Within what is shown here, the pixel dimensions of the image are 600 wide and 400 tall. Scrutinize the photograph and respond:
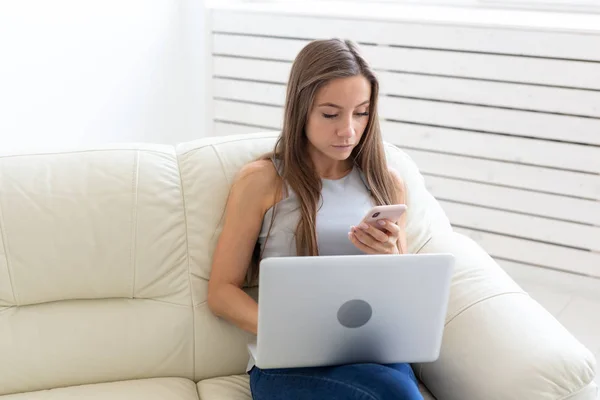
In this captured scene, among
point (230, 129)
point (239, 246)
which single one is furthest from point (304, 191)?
point (230, 129)

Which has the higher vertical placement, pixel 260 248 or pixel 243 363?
pixel 260 248

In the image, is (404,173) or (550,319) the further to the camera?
(404,173)

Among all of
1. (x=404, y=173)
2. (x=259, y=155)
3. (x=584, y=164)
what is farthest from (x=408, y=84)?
(x=259, y=155)

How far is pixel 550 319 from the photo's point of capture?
5.56 ft

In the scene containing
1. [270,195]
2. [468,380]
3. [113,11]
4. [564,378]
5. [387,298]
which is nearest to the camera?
[387,298]

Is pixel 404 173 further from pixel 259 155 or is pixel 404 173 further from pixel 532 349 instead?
pixel 532 349

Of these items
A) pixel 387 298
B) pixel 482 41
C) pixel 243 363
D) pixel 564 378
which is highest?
pixel 482 41

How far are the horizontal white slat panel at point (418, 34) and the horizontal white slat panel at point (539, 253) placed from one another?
0.71m

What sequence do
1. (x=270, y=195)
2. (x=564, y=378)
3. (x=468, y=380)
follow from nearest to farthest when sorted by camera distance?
(x=564, y=378) < (x=468, y=380) < (x=270, y=195)

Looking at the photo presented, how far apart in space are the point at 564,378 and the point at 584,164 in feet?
5.00

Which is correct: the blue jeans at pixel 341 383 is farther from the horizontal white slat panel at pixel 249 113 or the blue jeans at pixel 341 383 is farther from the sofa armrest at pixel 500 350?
the horizontal white slat panel at pixel 249 113

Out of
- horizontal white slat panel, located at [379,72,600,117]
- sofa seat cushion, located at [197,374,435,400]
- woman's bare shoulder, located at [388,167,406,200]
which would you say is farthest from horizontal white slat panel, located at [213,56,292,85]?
sofa seat cushion, located at [197,374,435,400]

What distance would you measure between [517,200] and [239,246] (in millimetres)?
1626

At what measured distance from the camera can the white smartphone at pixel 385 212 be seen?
4.91 feet
